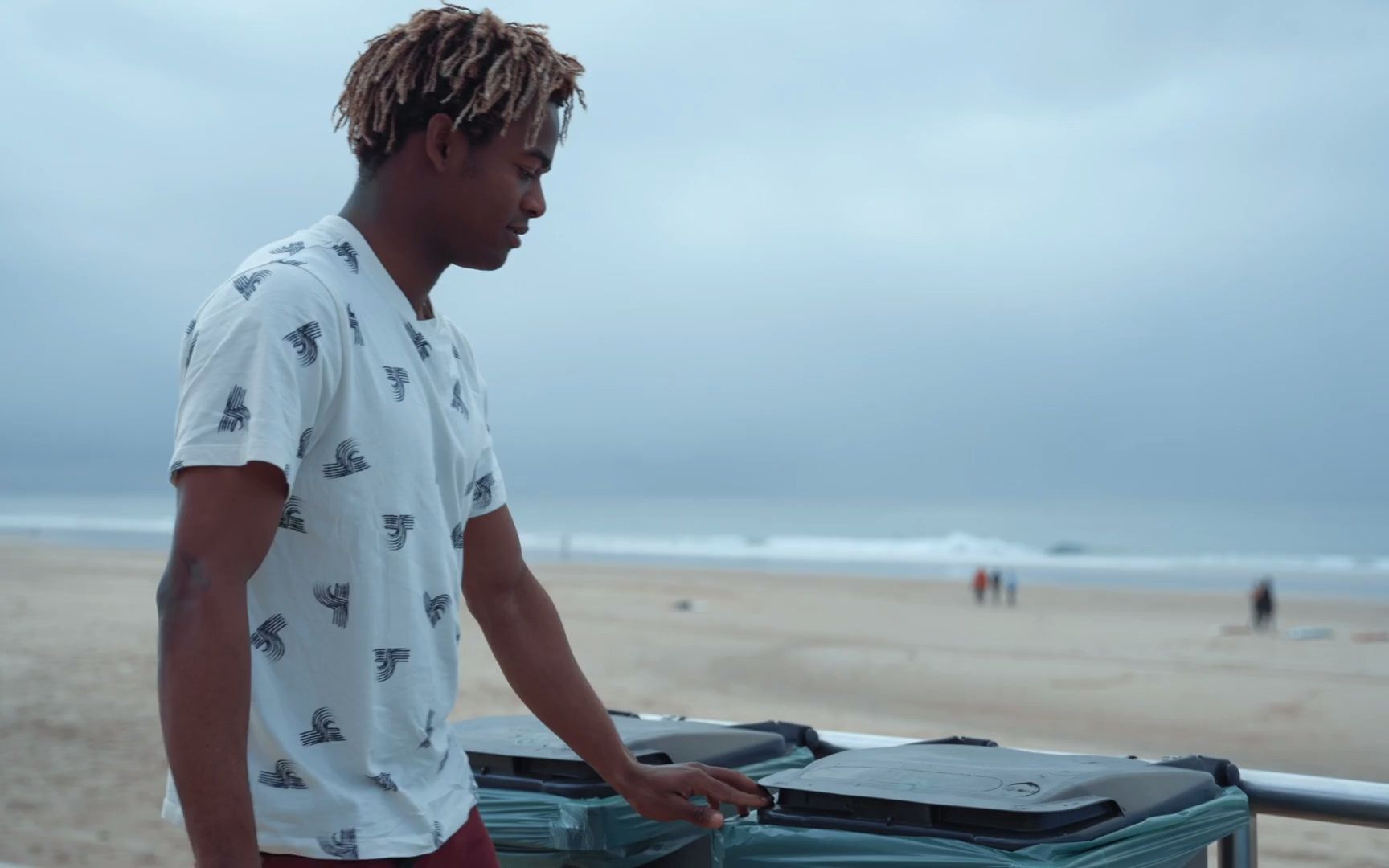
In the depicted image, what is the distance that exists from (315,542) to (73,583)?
2840 centimetres

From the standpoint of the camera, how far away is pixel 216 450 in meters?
1.28

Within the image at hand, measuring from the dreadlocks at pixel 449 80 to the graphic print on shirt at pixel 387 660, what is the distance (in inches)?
24.6

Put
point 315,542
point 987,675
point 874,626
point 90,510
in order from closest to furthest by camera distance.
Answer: point 315,542, point 987,675, point 874,626, point 90,510

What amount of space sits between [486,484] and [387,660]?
421 millimetres

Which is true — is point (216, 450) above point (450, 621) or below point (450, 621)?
above

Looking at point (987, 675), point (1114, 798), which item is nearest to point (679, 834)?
point (1114, 798)

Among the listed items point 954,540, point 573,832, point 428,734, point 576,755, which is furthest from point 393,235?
point 954,540

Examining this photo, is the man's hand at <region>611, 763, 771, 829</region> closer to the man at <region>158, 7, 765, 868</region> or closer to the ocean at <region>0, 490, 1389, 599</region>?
the man at <region>158, 7, 765, 868</region>

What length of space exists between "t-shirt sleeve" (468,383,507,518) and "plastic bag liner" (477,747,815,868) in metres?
0.72

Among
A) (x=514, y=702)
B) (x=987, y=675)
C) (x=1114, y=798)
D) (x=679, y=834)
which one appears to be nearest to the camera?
(x=1114, y=798)

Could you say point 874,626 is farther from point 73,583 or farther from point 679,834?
point 679,834

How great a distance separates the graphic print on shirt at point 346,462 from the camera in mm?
1419

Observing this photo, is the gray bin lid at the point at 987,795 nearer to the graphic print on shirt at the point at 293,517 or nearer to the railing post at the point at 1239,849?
the railing post at the point at 1239,849

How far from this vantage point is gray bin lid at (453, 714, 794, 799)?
2379mm
